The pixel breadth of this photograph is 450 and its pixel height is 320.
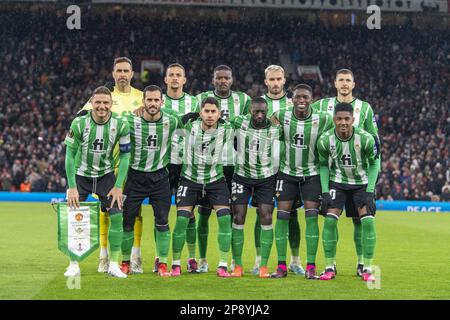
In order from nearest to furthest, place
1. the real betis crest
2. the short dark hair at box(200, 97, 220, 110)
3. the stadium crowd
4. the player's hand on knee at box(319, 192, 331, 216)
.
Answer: the real betis crest < the player's hand on knee at box(319, 192, 331, 216) < the short dark hair at box(200, 97, 220, 110) < the stadium crowd

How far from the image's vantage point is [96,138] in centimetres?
1005

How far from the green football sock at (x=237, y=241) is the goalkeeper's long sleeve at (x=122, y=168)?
1.40 metres

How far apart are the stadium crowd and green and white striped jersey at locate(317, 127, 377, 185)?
767 inches

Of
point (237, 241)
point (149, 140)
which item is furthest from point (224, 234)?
point (149, 140)

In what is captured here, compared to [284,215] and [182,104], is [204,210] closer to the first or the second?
[284,215]

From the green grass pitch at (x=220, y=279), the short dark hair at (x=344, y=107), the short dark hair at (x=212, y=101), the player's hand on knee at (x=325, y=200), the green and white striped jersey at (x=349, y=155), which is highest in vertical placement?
the short dark hair at (x=212, y=101)

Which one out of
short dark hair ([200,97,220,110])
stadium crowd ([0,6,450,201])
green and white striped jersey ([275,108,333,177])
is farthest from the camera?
stadium crowd ([0,6,450,201])

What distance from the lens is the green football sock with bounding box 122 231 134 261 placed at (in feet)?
33.6

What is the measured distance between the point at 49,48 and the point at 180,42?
5.00 meters

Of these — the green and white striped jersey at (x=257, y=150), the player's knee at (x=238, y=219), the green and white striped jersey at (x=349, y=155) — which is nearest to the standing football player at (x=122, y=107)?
the player's knee at (x=238, y=219)

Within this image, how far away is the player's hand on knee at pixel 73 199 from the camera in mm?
9359

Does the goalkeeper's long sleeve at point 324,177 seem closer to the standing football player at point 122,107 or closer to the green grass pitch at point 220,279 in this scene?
the green grass pitch at point 220,279

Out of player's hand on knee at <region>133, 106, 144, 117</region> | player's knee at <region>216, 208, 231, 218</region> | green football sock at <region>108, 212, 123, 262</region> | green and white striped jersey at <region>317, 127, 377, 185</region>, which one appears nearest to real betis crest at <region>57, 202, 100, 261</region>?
green football sock at <region>108, 212, 123, 262</region>

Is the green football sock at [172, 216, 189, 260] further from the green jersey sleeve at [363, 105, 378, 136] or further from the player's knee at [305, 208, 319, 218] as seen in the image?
the green jersey sleeve at [363, 105, 378, 136]
